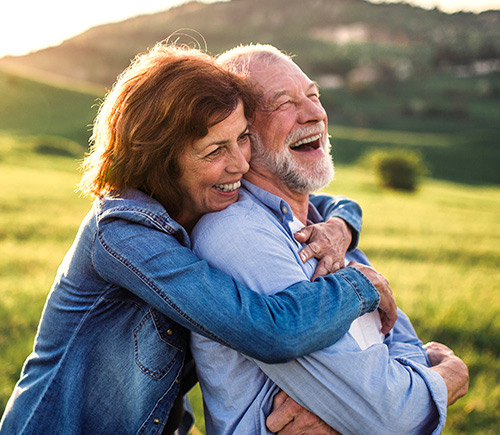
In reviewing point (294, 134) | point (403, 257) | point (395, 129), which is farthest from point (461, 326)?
point (395, 129)

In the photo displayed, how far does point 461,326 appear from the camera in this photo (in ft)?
18.9

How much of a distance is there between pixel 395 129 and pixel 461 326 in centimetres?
6066

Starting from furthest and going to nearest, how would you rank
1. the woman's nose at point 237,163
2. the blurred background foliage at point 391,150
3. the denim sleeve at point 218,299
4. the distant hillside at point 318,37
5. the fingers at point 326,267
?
the distant hillside at point 318,37 < the blurred background foliage at point 391,150 < the woman's nose at point 237,163 < the fingers at point 326,267 < the denim sleeve at point 218,299

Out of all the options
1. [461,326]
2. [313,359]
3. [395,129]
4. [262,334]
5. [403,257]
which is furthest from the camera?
[395,129]

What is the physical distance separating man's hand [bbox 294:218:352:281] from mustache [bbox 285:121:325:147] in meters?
0.55

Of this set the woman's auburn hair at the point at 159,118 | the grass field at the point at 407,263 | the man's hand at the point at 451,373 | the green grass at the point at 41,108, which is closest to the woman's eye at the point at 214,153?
the woman's auburn hair at the point at 159,118

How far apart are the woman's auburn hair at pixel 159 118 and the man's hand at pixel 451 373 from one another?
1.63 meters

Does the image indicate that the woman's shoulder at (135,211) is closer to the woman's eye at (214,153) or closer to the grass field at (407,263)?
the woman's eye at (214,153)

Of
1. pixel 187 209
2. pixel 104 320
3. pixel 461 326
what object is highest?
pixel 187 209

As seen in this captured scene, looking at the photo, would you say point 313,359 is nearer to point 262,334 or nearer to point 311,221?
point 262,334

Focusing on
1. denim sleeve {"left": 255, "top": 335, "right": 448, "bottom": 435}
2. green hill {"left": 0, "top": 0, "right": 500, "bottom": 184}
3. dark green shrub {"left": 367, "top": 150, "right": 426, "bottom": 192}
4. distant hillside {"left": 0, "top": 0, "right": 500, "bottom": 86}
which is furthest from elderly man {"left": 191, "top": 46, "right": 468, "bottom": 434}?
distant hillside {"left": 0, "top": 0, "right": 500, "bottom": 86}

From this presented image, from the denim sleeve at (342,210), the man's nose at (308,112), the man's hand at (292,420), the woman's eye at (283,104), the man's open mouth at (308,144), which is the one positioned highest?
the woman's eye at (283,104)

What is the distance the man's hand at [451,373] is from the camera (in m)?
2.35

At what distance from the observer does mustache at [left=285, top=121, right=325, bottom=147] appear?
9.50 feet
